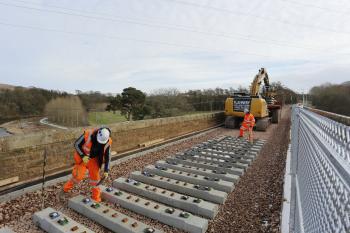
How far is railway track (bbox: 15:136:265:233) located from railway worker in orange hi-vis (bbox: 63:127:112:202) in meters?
0.39

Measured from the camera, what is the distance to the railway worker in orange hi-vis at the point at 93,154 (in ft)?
16.8

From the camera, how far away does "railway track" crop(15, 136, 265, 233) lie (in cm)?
425

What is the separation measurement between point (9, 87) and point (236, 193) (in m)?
14.6

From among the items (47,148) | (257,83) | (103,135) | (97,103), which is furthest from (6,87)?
(257,83)

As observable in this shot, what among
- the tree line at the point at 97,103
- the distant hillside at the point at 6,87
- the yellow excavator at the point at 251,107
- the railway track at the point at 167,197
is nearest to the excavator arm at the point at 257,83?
the yellow excavator at the point at 251,107

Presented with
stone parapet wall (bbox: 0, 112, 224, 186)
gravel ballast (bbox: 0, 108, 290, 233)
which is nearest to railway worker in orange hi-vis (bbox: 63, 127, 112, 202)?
gravel ballast (bbox: 0, 108, 290, 233)

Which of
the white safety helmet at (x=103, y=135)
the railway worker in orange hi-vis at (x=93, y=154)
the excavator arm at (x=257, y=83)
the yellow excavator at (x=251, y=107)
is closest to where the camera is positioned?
the white safety helmet at (x=103, y=135)

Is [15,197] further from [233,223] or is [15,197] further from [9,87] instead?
[9,87]

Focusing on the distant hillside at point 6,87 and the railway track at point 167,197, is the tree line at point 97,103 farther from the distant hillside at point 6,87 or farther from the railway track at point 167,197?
the railway track at point 167,197

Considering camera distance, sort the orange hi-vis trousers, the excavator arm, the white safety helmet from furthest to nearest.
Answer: the excavator arm
the orange hi-vis trousers
the white safety helmet

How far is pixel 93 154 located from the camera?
5.26 metres

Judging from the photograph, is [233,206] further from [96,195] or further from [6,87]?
[6,87]

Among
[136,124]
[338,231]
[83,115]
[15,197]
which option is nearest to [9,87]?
[83,115]

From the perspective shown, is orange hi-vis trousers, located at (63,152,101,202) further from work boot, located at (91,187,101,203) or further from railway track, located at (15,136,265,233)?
railway track, located at (15,136,265,233)
